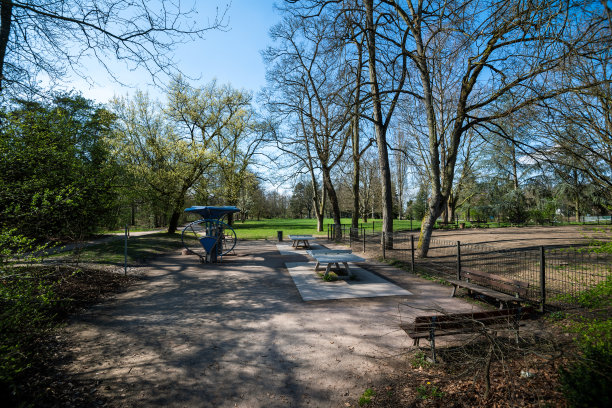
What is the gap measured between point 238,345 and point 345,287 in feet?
12.9

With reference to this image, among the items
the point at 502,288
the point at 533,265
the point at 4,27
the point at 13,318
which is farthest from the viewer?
the point at 533,265

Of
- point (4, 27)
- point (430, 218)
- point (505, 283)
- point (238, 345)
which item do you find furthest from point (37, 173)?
point (430, 218)

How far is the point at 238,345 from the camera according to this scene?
428 cm

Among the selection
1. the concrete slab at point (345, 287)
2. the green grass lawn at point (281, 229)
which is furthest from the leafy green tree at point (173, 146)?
the concrete slab at point (345, 287)

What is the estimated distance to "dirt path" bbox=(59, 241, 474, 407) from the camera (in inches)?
126

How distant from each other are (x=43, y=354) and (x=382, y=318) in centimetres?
522

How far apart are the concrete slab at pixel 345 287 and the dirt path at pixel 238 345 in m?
0.33

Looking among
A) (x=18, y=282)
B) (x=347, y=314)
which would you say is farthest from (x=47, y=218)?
(x=347, y=314)

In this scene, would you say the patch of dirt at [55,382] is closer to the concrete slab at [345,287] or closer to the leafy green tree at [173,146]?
the concrete slab at [345,287]

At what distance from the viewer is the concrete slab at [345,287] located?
22.4 feet

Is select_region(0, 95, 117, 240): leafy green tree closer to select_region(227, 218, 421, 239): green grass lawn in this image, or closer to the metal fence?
the metal fence

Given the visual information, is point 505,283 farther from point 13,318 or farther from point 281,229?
point 281,229

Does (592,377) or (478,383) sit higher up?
(592,377)

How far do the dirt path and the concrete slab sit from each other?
33cm
